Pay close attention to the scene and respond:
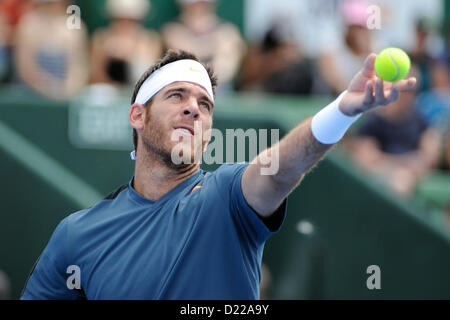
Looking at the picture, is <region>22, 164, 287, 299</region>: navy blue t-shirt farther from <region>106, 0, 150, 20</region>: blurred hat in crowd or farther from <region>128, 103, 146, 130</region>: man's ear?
<region>106, 0, 150, 20</region>: blurred hat in crowd

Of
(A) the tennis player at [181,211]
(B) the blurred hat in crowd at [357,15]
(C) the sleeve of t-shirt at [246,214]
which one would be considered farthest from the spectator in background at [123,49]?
(C) the sleeve of t-shirt at [246,214]

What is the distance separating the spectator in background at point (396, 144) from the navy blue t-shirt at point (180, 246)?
12.2 ft

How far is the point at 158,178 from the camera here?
11.2ft

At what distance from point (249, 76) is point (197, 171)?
417 cm

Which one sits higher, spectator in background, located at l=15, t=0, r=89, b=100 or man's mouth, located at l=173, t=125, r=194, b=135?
spectator in background, located at l=15, t=0, r=89, b=100

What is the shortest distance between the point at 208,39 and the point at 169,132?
412 centimetres

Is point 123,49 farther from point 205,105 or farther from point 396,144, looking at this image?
point 205,105

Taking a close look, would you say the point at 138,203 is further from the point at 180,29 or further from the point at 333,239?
the point at 180,29

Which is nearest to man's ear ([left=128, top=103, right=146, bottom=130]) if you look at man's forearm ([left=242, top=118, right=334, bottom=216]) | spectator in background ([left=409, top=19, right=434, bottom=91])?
man's forearm ([left=242, top=118, right=334, bottom=216])

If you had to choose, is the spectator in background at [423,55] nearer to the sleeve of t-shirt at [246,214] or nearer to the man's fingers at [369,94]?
the sleeve of t-shirt at [246,214]

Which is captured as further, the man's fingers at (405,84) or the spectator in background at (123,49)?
the spectator in background at (123,49)

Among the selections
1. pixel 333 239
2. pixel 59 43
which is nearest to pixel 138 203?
pixel 333 239

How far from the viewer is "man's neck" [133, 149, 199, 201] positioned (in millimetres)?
3377

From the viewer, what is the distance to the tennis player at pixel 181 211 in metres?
2.86
